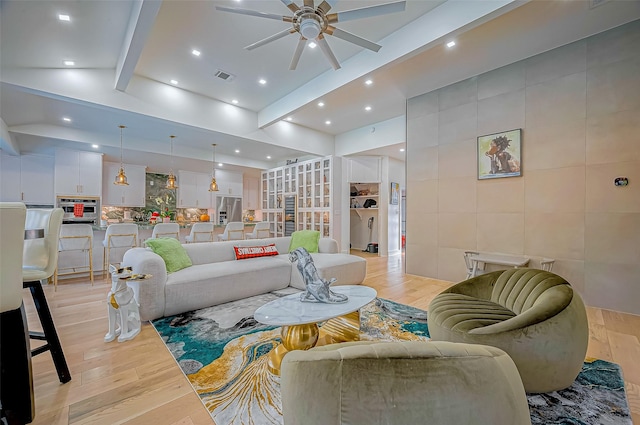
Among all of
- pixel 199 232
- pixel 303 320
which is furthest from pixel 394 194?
pixel 303 320

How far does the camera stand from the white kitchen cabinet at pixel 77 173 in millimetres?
5664

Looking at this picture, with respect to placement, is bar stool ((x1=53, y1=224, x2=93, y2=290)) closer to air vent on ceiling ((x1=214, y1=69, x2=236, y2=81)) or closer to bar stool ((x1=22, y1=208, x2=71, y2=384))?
bar stool ((x1=22, y1=208, x2=71, y2=384))

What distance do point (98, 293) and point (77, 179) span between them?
3.64m

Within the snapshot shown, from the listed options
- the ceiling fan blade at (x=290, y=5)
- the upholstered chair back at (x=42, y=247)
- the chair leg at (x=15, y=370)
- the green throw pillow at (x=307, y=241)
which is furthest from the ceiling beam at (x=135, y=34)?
the green throw pillow at (x=307, y=241)

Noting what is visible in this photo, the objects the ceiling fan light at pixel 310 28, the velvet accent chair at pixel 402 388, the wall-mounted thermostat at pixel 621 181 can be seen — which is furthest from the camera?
the wall-mounted thermostat at pixel 621 181

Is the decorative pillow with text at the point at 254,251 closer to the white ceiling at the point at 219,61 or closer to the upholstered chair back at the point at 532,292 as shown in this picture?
the white ceiling at the point at 219,61

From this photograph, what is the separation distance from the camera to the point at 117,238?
4633 millimetres

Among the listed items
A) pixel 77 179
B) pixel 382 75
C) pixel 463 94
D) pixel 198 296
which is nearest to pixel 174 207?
pixel 77 179

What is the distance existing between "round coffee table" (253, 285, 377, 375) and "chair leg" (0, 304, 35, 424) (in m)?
1.21

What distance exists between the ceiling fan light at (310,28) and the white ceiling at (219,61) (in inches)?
28.7

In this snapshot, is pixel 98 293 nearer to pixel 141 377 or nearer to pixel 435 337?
pixel 141 377

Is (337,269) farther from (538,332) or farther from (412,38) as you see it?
(412,38)

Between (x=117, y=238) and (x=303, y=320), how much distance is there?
449 centimetres

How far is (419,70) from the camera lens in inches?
155
